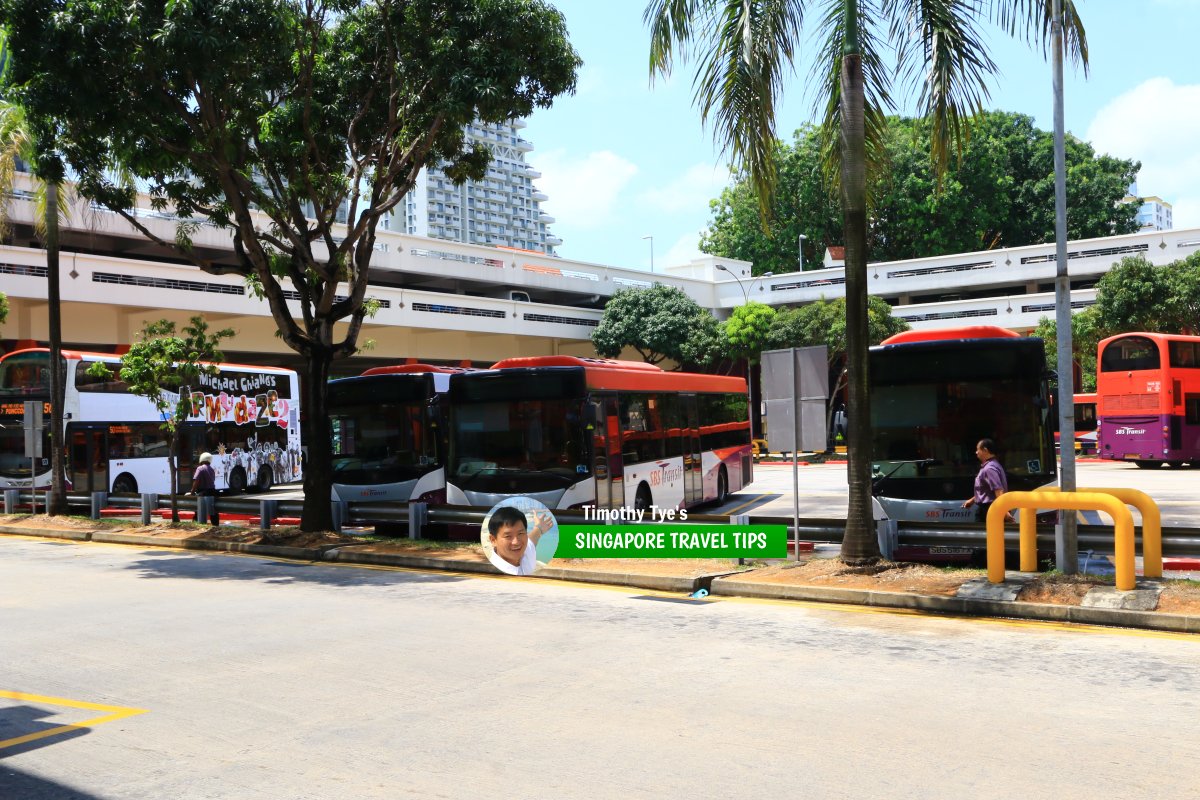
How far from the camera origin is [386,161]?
19.3 meters

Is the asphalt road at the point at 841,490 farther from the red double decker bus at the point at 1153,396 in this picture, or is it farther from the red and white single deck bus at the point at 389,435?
the red and white single deck bus at the point at 389,435

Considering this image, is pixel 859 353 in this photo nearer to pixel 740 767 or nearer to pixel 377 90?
pixel 740 767

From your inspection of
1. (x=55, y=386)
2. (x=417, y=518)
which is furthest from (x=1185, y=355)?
(x=55, y=386)

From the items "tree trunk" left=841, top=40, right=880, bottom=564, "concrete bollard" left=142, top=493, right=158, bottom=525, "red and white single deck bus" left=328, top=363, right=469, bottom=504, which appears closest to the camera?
"tree trunk" left=841, top=40, right=880, bottom=564

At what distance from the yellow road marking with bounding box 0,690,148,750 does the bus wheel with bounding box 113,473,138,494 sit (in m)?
21.9

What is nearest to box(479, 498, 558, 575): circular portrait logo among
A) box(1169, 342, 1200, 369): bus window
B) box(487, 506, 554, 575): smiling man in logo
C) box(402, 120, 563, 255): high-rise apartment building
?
box(487, 506, 554, 575): smiling man in logo

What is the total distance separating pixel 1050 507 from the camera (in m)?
10.5

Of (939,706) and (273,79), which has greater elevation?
(273,79)

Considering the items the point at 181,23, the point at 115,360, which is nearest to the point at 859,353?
the point at 181,23

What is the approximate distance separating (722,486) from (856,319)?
12014 mm

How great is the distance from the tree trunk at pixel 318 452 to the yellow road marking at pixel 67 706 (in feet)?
34.5

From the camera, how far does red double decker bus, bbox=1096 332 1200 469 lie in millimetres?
34031

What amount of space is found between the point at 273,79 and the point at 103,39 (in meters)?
2.92

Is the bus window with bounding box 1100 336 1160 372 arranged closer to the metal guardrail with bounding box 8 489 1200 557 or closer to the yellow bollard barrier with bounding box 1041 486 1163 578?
the metal guardrail with bounding box 8 489 1200 557
